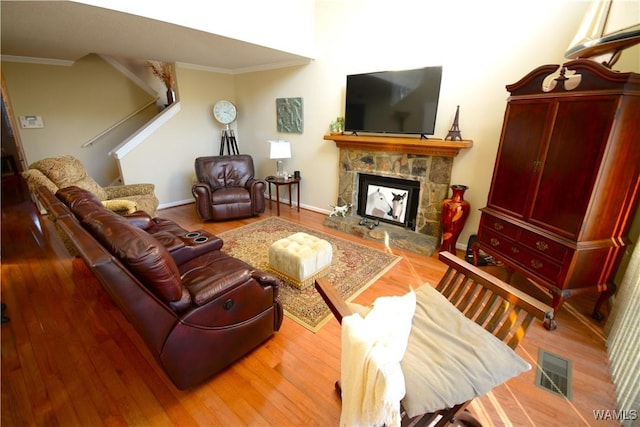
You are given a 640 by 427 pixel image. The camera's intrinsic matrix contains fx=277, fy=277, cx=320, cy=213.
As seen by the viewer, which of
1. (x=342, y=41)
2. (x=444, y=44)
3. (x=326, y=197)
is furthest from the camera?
(x=326, y=197)

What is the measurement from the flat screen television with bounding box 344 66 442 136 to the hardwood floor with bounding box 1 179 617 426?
6.51 ft

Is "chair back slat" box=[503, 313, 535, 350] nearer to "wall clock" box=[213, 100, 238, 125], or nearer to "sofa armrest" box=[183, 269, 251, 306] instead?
"sofa armrest" box=[183, 269, 251, 306]

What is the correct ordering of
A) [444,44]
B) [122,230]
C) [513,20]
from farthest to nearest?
1. [444,44]
2. [513,20]
3. [122,230]

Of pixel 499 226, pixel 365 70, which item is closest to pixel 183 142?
pixel 365 70

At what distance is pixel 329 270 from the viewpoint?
8.96 ft

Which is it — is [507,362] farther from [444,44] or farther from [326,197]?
[326,197]

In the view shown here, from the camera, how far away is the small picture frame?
4.30 metres

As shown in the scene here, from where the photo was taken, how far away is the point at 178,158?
477cm

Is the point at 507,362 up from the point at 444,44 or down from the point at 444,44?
down

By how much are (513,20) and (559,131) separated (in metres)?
1.33

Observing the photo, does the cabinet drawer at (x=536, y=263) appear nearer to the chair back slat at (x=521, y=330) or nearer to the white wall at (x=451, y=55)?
the white wall at (x=451, y=55)

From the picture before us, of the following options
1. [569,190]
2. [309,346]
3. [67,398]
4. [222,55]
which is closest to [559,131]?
[569,190]

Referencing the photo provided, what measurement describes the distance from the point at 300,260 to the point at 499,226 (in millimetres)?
1725

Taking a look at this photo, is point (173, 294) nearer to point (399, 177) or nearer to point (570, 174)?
point (570, 174)
